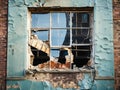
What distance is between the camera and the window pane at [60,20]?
9.12 metres

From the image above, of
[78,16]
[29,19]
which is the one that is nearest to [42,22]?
[29,19]

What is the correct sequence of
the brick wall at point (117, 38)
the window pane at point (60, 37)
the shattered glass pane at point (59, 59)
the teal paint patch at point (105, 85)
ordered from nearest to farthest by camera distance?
the teal paint patch at point (105, 85)
the brick wall at point (117, 38)
the shattered glass pane at point (59, 59)
the window pane at point (60, 37)

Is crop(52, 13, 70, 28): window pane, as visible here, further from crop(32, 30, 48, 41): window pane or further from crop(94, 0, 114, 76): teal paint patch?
crop(94, 0, 114, 76): teal paint patch

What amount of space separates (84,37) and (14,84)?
2223 millimetres

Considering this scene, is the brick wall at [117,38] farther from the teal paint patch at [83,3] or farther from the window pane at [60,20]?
the window pane at [60,20]

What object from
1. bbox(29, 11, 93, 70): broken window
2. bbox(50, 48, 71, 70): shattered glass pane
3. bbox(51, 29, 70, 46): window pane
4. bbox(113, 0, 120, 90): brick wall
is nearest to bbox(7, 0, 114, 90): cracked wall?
bbox(113, 0, 120, 90): brick wall

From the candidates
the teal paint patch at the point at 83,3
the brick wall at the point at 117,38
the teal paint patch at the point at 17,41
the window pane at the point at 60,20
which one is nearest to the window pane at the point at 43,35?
the window pane at the point at 60,20

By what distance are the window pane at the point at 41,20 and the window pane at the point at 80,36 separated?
0.75 m

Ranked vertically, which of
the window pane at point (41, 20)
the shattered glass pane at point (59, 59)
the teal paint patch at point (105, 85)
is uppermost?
the window pane at point (41, 20)

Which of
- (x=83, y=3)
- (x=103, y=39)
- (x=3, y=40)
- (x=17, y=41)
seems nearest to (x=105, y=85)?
(x=103, y=39)

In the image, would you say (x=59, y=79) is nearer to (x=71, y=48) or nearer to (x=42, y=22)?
(x=71, y=48)

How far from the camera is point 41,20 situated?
360 inches

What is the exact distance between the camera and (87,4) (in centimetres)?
896

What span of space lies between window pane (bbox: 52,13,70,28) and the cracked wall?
1.00 ft
